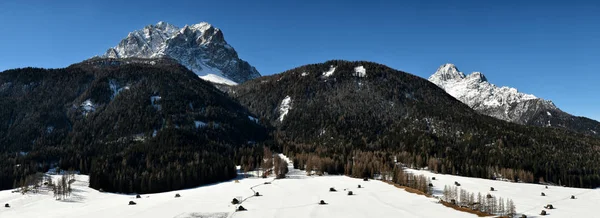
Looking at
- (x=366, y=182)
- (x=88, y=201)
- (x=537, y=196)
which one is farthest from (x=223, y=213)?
(x=537, y=196)

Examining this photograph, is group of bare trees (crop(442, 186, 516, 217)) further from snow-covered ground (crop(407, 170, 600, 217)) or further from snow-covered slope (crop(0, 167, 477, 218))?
snow-covered slope (crop(0, 167, 477, 218))

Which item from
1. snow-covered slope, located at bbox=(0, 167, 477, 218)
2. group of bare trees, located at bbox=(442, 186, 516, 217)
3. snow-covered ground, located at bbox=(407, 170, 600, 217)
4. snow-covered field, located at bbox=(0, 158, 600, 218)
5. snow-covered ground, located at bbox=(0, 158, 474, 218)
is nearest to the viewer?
group of bare trees, located at bbox=(442, 186, 516, 217)

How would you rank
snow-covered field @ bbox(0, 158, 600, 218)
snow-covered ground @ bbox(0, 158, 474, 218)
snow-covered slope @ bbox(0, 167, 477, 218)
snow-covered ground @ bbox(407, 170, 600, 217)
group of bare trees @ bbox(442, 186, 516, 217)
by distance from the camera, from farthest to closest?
snow-covered ground @ bbox(407, 170, 600, 217)
snow-covered field @ bbox(0, 158, 600, 218)
snow-covered ground @ bbox(0, 158, 474, 218)
snow-covered slope @ bbox(0, 167, 477, 218)
group of bare trees @ bbox(442, 186, 516, 217)

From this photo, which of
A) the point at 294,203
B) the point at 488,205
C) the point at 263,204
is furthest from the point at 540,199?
the point at 263,204

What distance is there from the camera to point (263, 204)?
130 meters

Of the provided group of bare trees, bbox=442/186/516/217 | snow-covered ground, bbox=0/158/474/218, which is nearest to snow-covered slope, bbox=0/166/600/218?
snow-covered ground, bbox=0/158/474/218

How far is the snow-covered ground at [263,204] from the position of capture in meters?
114

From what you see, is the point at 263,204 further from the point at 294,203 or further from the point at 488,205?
the point at 488,205

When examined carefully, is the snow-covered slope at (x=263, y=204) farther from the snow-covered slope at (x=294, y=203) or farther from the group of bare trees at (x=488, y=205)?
the group of bare trees at (x=488, y=205)

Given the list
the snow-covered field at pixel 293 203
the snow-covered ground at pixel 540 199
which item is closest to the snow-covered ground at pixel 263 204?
the snow-covered field at pixel 293 203

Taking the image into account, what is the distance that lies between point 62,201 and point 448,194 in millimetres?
135119

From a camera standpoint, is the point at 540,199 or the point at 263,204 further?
the point at 540,199

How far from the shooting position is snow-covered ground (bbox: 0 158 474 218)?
376 ft

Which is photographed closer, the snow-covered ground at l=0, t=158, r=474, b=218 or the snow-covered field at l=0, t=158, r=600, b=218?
the snow-covered ground at l=0, t=158, r=474, b=218
